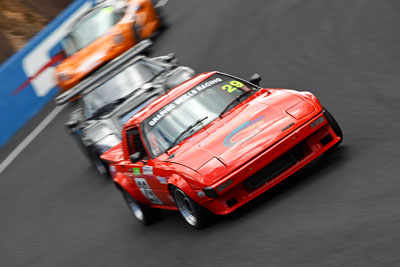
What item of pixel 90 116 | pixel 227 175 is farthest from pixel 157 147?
pixel 90 116

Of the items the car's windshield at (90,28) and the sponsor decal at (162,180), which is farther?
the car's windshield at (90,28)

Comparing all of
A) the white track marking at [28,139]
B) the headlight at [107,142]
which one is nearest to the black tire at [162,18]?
the white track marking at [28,139]

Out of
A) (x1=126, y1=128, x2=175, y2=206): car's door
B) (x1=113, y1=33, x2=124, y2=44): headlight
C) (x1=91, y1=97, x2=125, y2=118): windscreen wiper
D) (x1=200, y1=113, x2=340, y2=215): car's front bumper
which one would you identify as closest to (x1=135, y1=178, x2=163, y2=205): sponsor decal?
(x1=126, y1=128, x2=175, y2=206): car's door

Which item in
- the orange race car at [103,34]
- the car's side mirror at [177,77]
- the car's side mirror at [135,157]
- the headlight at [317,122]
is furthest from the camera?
the orange race car at [103,34]

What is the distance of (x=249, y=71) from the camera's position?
43.5 feet

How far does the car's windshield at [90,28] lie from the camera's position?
651 inches

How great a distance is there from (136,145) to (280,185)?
1.80m

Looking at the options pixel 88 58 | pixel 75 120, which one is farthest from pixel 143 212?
pixel 88 58

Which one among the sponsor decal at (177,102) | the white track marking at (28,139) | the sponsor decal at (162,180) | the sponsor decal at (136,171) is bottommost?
the white track marking at (28,139)

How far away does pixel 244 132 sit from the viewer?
7.27 m

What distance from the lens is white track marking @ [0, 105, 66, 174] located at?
15.2 meters

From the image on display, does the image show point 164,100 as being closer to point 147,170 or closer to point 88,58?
point 147,170

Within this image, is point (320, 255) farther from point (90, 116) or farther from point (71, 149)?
point (71, 149)

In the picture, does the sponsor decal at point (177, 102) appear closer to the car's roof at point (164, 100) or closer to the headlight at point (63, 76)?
the car's roof at point (164, 100)
